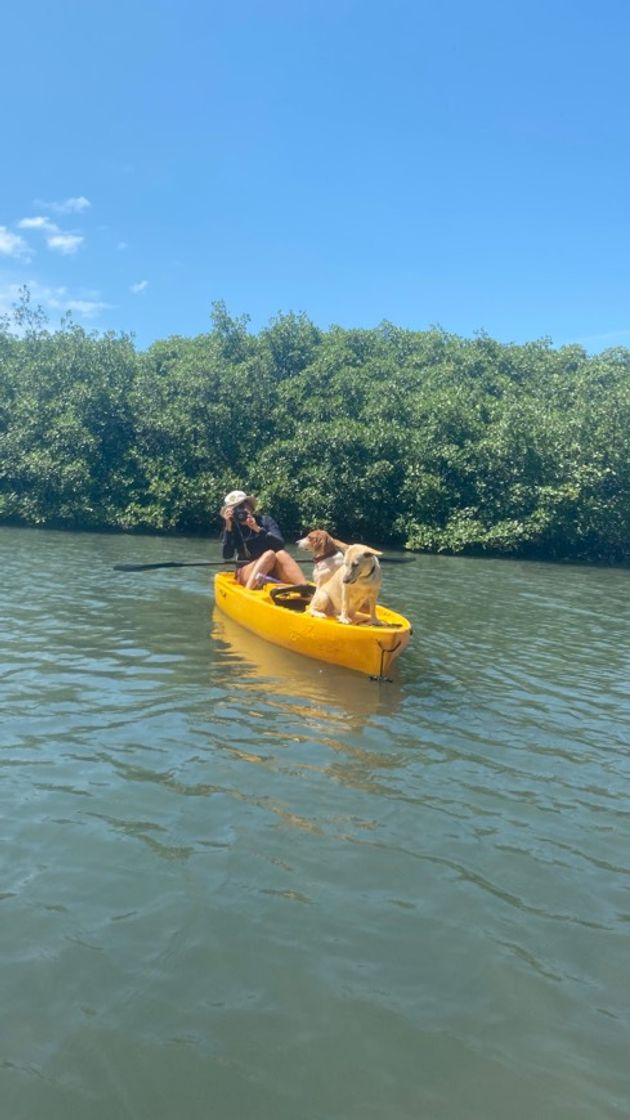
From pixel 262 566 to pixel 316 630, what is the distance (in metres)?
2.94

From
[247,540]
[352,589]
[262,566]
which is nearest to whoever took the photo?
[352,589]

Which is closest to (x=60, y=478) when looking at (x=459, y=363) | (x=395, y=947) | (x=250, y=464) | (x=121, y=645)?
(x=250, y=464)

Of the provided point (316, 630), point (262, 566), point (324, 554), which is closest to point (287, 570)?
point (262, 566)

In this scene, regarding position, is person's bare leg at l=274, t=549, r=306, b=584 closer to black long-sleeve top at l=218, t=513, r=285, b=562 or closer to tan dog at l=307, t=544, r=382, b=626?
black long-sleeve top at l=218, t=513, r=285, b=562

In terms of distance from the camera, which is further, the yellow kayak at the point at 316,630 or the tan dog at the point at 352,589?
the tan dog at the point at 352,589

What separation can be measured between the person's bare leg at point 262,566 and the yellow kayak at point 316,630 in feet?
0.79

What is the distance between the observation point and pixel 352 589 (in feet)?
26.8

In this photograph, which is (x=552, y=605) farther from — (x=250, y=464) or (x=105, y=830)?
(x=250, y=464)

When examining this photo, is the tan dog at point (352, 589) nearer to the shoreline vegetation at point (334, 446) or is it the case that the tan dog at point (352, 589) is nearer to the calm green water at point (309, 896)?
the calm green water at point (309, 896)

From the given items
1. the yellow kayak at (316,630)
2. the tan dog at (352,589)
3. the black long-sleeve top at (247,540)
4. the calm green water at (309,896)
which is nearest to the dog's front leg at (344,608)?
the tan dog at (352,589)

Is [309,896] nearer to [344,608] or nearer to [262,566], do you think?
[344,608]

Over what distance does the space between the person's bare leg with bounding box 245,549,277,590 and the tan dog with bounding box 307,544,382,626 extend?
7.55ft

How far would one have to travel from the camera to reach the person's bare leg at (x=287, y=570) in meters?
10.9

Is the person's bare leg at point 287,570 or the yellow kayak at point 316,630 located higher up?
the person's bare leg at point 287,570
